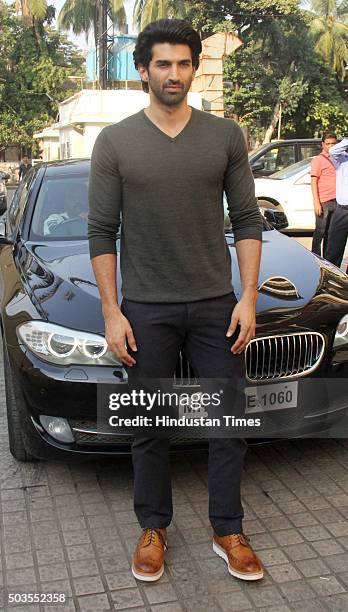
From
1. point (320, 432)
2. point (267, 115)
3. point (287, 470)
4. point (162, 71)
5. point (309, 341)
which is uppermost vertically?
point (162, 71)

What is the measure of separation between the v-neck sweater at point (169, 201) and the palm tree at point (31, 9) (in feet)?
151

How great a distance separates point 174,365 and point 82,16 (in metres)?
47.8

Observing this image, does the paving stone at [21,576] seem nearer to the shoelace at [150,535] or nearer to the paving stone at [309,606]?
the shoelace at [150,535]

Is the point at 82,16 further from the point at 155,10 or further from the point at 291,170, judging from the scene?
the point at 291,170

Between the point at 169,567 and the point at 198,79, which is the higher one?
the point at 198,79

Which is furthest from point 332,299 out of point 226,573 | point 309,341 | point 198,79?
point 198,79

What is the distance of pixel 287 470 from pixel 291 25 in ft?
119

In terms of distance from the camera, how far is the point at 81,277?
143 inches

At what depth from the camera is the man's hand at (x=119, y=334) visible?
258 centimetres

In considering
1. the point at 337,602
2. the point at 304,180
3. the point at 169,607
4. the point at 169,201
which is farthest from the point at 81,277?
the point at 304,180

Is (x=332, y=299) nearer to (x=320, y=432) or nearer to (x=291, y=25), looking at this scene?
(x=320, y=432)

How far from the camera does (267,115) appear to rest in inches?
1453

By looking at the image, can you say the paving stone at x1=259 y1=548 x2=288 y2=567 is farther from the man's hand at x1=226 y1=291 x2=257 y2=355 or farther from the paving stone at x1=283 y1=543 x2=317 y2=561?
the man's hand at x1=226 y1=291 x2=257 y2=355

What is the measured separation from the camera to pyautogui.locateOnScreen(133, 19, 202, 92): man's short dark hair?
2463mm
